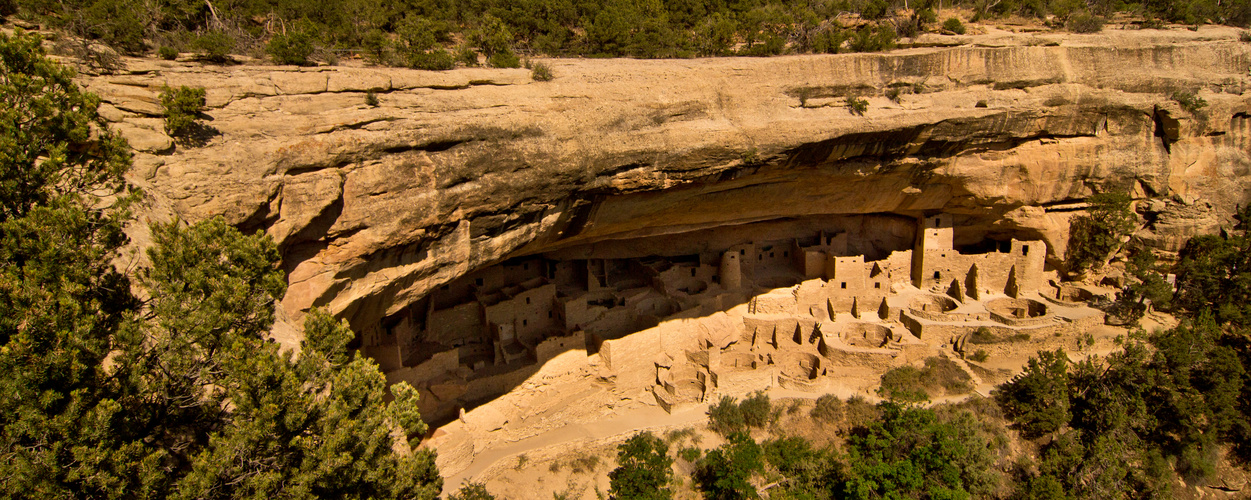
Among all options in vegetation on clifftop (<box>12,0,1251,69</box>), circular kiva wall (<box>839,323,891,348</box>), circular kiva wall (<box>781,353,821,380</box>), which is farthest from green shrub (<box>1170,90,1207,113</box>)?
circular kiva wall (<box>781,353,821,380</box>)

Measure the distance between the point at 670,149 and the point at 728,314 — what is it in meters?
6.81

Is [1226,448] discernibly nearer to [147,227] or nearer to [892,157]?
[892,157]

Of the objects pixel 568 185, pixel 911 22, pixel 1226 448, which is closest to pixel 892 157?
pixel 911 22

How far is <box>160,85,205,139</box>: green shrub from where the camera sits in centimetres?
848

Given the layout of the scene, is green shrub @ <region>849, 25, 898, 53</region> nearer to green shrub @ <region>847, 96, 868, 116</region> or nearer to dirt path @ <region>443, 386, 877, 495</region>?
green shrub @ <region>847, 96, 868, 116</region>

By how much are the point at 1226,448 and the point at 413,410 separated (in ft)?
67.2

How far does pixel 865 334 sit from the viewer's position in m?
18.0

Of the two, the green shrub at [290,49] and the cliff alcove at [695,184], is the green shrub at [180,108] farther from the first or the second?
the green shrub at [290,49]

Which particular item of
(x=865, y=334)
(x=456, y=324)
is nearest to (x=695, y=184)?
(x=456, y=324)

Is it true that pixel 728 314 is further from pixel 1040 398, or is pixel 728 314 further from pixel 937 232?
pixel 1040 398

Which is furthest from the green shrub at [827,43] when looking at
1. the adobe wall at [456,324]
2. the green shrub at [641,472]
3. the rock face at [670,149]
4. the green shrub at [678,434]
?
the adobe wall at [456,324]

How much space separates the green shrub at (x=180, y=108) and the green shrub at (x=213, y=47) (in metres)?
2.30

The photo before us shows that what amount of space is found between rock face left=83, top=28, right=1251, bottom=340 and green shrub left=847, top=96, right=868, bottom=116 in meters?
0.33

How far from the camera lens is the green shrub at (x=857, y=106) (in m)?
14.1
